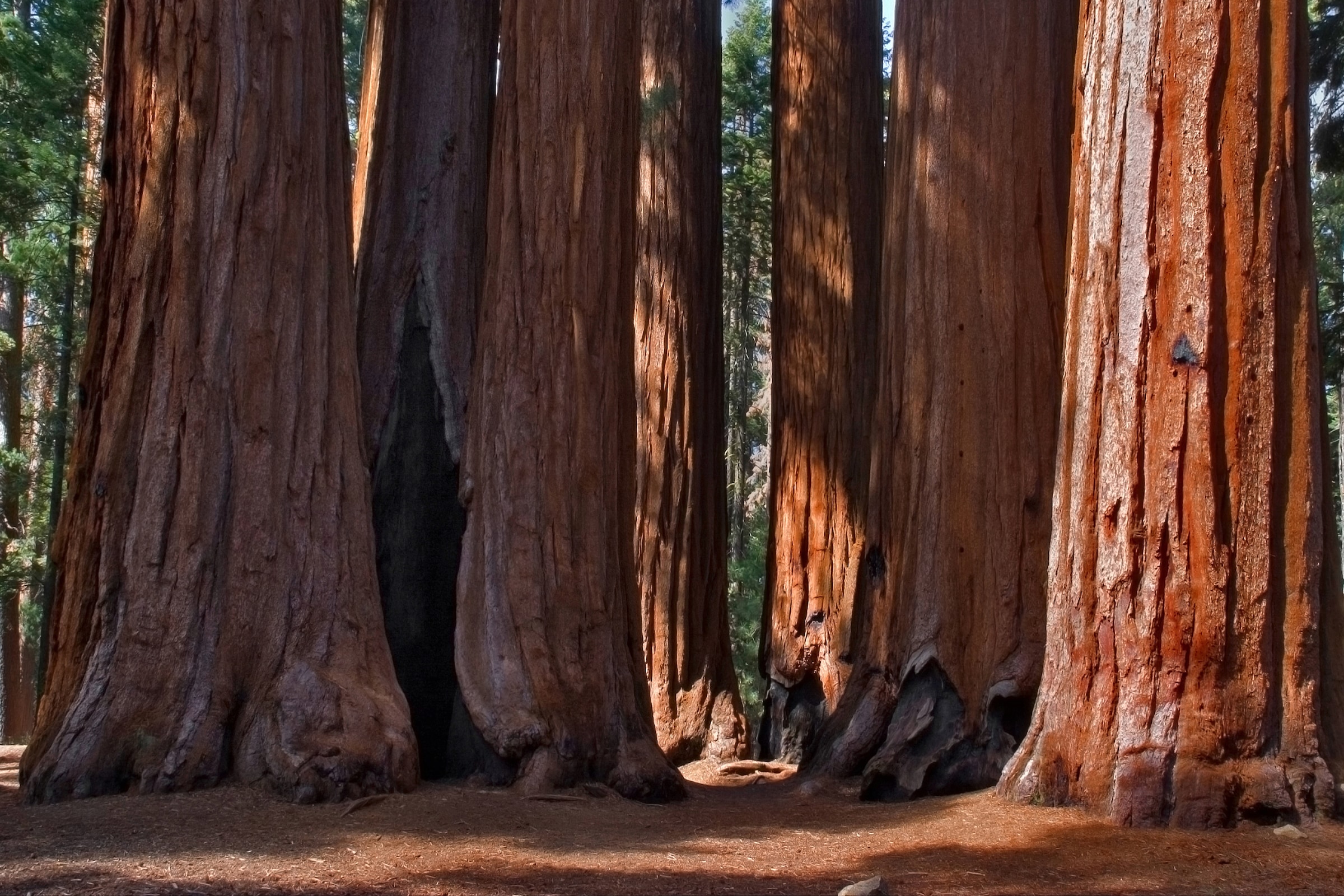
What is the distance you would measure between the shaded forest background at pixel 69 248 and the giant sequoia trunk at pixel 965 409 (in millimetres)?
4482

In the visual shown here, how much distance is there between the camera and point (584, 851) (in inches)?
196

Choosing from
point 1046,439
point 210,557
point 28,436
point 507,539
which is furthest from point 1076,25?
point 28,436

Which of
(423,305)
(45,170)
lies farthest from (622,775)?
(45,170)

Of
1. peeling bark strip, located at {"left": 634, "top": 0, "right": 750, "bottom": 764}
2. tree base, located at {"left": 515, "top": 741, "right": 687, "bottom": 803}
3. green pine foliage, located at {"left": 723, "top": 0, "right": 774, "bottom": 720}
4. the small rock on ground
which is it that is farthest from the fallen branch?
green pine foliage, located at {"left": 723, "top": 0, "right": 774, "bottom": 720}

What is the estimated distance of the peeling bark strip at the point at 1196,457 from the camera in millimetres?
5230

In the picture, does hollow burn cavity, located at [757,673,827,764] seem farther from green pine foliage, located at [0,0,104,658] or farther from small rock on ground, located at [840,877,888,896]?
green pine foliage, located at [0,0,104,658]

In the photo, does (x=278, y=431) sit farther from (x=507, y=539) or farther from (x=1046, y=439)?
(x=1046, y=439)

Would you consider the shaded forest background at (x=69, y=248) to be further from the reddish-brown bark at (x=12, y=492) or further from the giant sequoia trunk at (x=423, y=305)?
the giant sequoia trunk at (x=423, y=305)

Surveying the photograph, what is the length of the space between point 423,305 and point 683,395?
128 inches

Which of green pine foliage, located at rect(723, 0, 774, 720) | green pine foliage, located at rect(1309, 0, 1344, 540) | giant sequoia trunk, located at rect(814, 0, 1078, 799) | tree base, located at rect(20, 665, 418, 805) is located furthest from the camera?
green pine foliage, located at rect(723, 0, 774, 720)

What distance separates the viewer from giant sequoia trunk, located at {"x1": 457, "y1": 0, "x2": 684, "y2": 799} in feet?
21.6

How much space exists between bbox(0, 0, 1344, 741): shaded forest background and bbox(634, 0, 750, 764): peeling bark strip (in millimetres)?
2036

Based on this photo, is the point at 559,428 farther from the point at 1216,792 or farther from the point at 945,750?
the point at 1216,792

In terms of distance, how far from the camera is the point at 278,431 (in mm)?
6371
